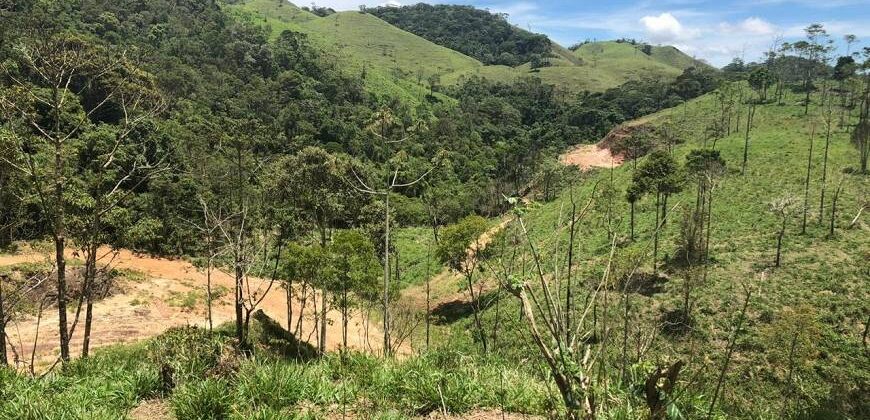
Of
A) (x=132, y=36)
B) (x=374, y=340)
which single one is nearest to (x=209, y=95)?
(x=132, y=36)

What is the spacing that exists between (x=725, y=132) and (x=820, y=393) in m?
45.3

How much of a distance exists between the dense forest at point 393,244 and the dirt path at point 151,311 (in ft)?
0.65

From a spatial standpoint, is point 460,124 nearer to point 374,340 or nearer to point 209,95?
point 209,95

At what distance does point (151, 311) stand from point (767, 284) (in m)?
29.2

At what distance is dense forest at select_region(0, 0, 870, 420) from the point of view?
5.96 metres

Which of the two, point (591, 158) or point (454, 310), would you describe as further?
point (591, 158)

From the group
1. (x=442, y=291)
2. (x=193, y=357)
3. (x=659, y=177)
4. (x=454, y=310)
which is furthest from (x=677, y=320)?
(x=193, y=357)

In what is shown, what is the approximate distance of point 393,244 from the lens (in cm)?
3519

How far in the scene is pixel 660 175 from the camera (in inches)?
1219

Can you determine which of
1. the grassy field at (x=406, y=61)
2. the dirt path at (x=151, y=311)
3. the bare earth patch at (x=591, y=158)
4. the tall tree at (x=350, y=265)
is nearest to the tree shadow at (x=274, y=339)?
the tall tree at (x=350, y=265)

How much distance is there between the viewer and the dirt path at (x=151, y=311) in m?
20.5

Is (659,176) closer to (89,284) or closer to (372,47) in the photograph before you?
(89,284)

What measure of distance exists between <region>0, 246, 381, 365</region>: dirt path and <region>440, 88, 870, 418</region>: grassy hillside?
9.07 metres

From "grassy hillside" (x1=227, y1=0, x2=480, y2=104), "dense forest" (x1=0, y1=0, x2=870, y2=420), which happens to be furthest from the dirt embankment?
"grassy hillside" (x1=227, y1=0, x2=480, y2=104)
